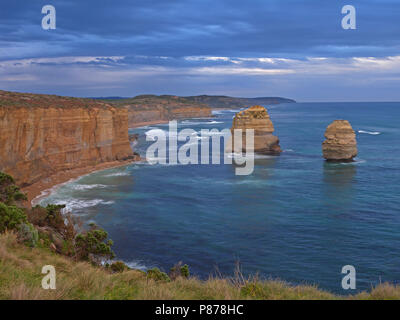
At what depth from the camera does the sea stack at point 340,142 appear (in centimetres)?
5700

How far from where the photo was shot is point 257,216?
33.5 metres

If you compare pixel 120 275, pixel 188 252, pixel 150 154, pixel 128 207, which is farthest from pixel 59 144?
pixel 120 275

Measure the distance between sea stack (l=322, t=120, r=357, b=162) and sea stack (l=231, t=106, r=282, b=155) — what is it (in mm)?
11346

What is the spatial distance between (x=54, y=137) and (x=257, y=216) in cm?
2796

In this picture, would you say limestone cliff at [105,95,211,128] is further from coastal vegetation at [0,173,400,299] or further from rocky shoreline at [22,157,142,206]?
coastal vegetation at [0,173,400,299]

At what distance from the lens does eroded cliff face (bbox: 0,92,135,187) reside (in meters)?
38.8

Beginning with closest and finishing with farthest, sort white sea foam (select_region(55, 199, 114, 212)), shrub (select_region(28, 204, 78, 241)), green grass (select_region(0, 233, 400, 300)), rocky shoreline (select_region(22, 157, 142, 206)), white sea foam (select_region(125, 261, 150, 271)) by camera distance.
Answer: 1. green grass (select_region(0, 233, 400, 300))
2. shrub (select_region(28, 204, 78, 241))
3. white sea foam (select_region(125, 261, 150, 271))
4. white sea foam (select_region(55, 199, 114, 212))
5. rocky shoreline (select_region(22, 157, 142, 206))

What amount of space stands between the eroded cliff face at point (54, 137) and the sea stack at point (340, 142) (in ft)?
100

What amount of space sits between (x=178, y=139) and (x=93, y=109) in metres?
43.8

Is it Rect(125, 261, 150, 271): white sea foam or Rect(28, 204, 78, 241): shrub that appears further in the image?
Rect(125, 261, 150, 271): white sea foam

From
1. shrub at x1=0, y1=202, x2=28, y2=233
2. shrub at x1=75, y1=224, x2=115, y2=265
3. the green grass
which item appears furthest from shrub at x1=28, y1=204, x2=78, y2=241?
the green grass

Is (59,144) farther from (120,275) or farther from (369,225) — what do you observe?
(120,275)

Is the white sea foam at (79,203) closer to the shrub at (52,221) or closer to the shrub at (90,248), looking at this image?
the shrub at (52,221)

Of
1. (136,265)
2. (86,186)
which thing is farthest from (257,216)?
(86,186)
